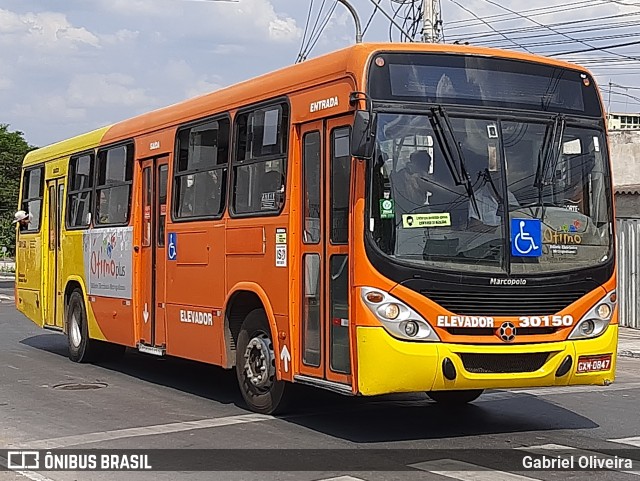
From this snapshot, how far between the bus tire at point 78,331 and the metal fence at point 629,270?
11.6 metres

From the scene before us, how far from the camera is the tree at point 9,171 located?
5622 centimetres

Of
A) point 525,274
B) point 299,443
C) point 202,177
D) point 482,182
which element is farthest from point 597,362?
point 202,177

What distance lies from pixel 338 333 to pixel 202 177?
3.55 meters

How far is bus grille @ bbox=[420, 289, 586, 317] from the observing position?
891 centimetres

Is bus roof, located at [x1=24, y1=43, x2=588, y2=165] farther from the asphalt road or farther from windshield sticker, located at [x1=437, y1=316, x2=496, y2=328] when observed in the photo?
the asphalt road

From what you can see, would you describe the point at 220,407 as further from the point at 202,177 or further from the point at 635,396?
the point at 635,396

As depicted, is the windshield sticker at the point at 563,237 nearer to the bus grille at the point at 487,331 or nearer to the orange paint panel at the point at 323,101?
the bus grille at the point at 487,331

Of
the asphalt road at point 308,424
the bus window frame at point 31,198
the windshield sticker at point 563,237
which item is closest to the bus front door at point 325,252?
the asphalt road at point 308,424

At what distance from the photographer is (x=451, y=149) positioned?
9.12 metres

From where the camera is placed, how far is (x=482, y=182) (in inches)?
360

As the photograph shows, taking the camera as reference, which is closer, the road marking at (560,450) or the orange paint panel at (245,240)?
the road marking at (560,450)

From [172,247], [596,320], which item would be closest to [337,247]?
[596,320]

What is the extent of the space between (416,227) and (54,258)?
9.69m

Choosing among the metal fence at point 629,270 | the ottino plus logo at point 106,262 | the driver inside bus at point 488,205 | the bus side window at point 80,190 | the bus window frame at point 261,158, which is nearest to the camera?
the driver inside bus at point 488,205
